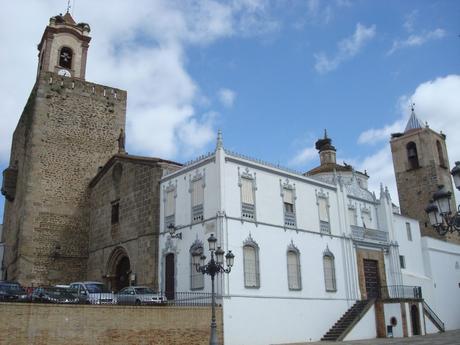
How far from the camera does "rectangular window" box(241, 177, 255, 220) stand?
22969 millimetres

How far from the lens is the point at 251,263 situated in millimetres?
22406

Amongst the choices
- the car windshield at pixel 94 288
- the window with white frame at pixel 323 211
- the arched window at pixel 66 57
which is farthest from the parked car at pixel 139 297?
the arched window at pixel 66 57

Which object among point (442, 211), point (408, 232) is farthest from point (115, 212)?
point (442, 211)

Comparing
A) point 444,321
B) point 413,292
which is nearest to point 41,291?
point 413,292

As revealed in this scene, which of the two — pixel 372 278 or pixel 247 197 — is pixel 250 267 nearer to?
pixel 247 197

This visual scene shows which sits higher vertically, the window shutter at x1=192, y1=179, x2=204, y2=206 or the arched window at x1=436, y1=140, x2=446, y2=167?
the arched window at x1=436, y1=140, x2=446, y2=167

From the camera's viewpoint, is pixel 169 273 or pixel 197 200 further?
pixel 169 273

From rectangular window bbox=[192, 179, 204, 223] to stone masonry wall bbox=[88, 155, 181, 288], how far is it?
301cm

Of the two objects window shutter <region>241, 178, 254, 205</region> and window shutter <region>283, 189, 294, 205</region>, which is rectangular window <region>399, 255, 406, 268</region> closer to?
window shutter <region>283, 189, 294, 205</region>

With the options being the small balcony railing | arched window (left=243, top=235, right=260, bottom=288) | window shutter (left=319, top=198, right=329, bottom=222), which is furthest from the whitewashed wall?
arched window (left=243, top=235, right=260, bottom=288)

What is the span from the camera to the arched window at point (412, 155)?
4850cm

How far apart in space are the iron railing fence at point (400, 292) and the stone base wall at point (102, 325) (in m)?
12.5

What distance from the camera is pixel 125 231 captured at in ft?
90.2

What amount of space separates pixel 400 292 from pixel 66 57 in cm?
2782
